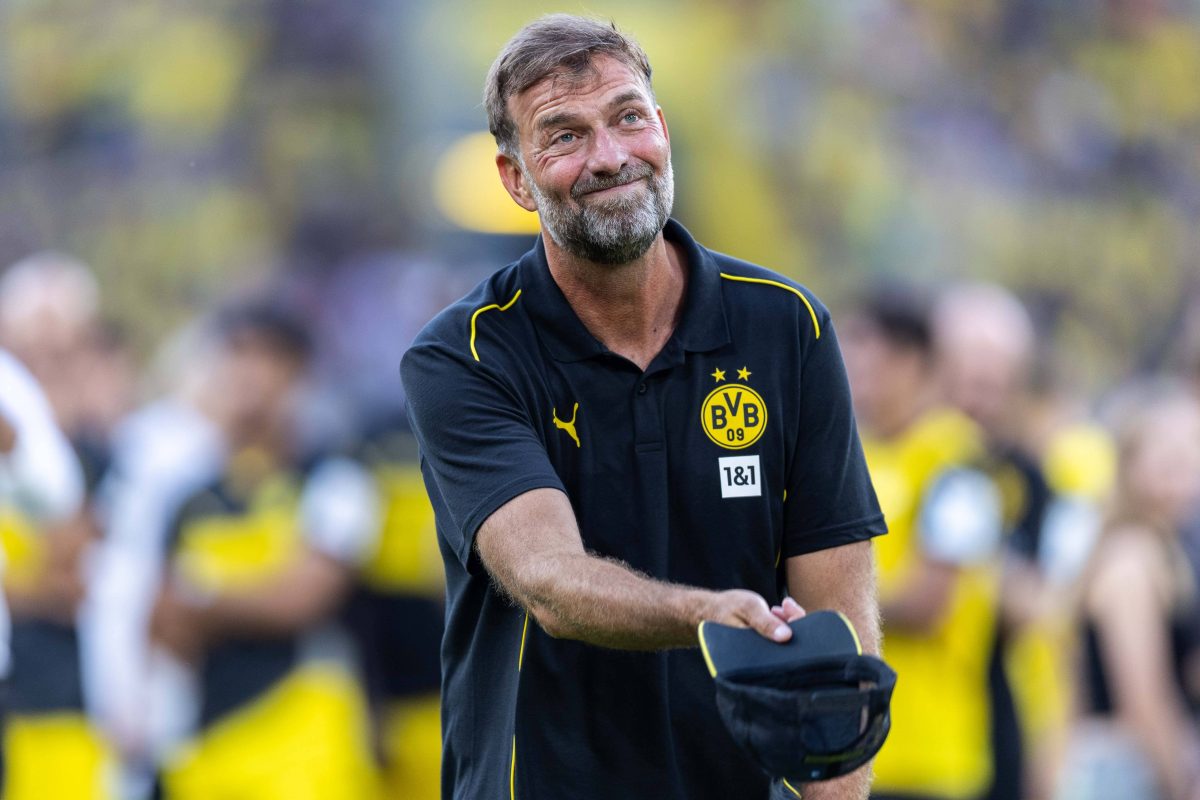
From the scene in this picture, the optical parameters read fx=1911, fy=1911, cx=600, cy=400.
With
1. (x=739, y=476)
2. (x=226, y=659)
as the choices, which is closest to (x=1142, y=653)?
(x=226, y=659)

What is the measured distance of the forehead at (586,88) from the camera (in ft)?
11.9

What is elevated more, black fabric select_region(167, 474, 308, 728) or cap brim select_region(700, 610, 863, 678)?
cap brim select_region(700, 610, 863, 678)

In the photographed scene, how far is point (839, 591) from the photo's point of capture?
3.71 meters

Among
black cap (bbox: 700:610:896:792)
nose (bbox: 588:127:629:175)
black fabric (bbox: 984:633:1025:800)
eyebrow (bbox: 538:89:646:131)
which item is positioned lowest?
black fabric (bbox: 984:633:1025:800)

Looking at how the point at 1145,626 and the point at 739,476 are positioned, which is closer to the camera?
the point at 739,476

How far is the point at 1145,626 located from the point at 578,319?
4978mm

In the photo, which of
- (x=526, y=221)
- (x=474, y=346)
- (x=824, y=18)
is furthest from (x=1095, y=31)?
(x=474, y=346)

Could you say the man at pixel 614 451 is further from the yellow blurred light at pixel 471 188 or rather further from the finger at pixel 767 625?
the yellow blurred light at pixel 471 188

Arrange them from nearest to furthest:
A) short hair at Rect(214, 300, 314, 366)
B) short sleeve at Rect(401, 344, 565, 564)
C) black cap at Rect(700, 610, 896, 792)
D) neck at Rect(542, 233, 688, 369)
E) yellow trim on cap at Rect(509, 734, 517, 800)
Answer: black cap at Rect(700, 610, 896, 792), short sleeve at Rect(401, 344, 565, 564), yellow trim on cap at Rect(509, 734, 517, 800), neck at Rect(542, 233, 688, 369), short hair at Rect(214, 300, 314, 366)

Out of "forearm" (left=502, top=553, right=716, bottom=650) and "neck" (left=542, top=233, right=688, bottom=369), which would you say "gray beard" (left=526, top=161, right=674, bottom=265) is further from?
"forearm" (left=502, top=553, right=716, bottom=650)

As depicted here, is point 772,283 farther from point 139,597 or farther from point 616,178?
point 139,597

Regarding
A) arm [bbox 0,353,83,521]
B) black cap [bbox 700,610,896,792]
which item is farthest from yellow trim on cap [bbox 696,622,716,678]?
arm [bbox 0,353,83,521]

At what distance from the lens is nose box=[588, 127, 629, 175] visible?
11.8ft

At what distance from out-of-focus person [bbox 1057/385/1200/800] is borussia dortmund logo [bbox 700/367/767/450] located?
4.74 metres
